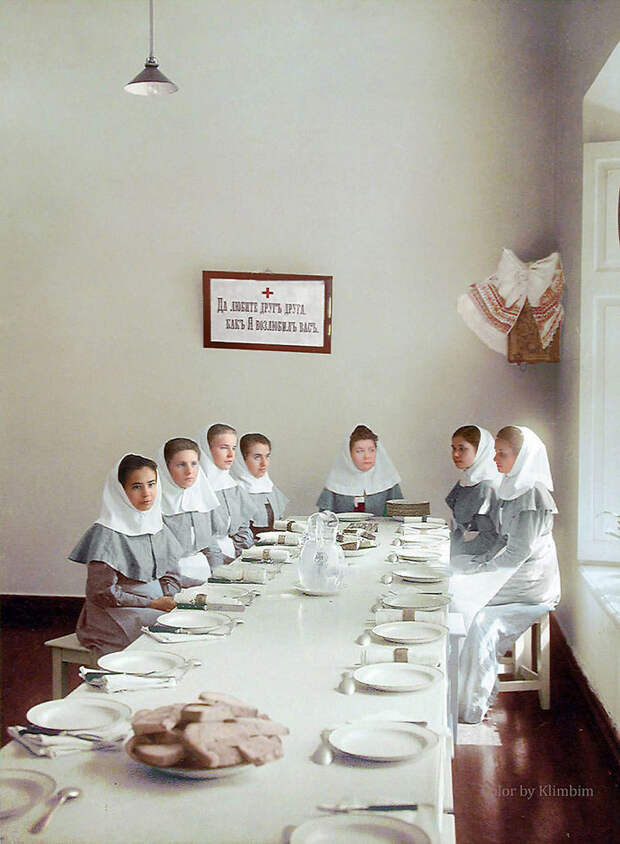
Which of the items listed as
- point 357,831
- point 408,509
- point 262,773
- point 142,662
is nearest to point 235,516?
point 408,509

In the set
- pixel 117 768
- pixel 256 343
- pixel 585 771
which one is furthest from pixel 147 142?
pixel 117 768

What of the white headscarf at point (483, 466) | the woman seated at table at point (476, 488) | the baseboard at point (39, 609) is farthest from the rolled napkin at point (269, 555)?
the baseboard at point (39, 609)

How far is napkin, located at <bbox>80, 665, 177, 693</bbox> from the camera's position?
2.07 meters

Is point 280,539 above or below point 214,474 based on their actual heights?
below

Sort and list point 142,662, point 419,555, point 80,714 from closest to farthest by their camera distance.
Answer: point 80,714, point 142,662, point 419,555

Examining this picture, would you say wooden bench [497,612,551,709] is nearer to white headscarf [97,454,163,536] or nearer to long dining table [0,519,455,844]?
white headscarf [97,454,163,536]

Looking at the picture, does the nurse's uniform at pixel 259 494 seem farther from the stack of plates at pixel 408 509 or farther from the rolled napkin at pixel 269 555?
the rolled napkin at pixel 269 555

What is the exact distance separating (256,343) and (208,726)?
4.35 meters

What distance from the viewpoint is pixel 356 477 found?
5.36 m

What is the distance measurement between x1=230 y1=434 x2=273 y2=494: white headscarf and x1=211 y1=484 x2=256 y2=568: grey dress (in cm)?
6

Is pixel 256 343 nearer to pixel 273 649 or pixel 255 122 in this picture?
pixel 255 122

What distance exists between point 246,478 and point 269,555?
1372 millimetres

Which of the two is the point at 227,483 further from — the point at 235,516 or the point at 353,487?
the point at 353,487

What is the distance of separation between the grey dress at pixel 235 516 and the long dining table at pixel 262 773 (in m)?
2.11
